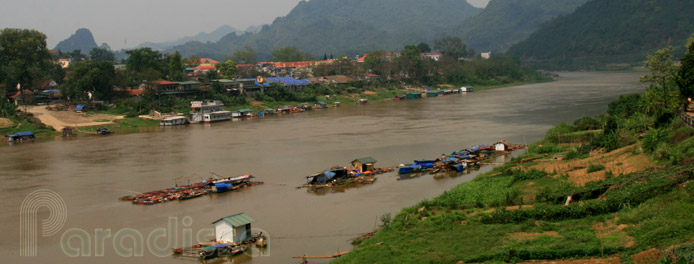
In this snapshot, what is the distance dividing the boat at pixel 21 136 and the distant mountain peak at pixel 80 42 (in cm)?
13248

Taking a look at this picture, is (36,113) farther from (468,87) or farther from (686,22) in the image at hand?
(686,22)

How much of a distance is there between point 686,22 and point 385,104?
6312cm

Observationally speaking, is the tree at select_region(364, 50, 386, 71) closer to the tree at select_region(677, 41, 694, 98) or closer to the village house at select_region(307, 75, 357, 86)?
the village house at select_region(307, 75, 357, 86)

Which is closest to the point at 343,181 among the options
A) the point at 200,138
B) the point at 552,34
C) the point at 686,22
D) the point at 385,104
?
the point at 200,138

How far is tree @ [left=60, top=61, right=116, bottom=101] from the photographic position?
112ft

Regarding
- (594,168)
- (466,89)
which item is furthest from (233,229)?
(466,89)

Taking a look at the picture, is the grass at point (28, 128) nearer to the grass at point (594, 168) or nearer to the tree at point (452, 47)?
the grass at point (594, 168)

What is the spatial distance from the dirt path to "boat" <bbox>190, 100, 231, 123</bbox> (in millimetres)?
4121

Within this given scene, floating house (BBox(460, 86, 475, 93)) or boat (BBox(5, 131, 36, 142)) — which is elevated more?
floating house (BBox(460, 86, 475, 93))

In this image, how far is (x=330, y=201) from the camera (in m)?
14.3

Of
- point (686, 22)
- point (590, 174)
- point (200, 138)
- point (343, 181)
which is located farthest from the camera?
point (686, 22)

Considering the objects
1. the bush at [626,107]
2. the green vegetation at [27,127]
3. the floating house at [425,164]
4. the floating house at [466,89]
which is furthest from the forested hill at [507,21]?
the floating house at [425,164]

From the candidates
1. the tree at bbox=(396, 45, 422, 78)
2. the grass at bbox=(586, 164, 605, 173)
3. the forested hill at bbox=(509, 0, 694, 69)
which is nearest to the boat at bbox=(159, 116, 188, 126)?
the grass at bbox=(586, 164, 605, 173)

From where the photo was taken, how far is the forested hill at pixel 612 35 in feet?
275
